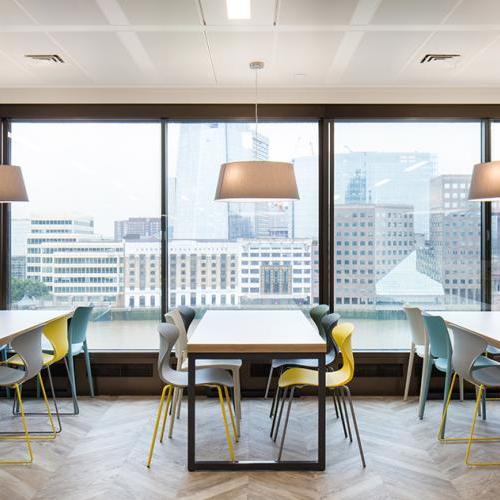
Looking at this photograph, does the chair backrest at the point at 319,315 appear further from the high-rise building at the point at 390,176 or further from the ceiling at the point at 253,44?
the ceiling at the point at 253,44

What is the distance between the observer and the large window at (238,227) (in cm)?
467

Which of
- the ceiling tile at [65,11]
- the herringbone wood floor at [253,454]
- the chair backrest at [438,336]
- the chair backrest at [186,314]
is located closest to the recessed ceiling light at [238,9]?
the ceiling tile at [65,11]

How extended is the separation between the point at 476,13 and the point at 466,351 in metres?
2.10

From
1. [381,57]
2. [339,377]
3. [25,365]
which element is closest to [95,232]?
[25,365]

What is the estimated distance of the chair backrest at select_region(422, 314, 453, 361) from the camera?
11.8ft

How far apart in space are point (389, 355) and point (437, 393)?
0.52 meters

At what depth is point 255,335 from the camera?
3172 millimetres

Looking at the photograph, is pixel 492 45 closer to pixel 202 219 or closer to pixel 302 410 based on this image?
pixel 202 219

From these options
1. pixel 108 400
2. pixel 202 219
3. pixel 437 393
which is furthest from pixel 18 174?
pixel 437 393

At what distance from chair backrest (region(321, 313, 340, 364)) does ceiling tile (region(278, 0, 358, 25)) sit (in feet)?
6.53

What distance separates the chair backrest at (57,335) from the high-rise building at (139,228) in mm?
1140

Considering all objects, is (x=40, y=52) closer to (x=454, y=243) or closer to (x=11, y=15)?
(x=11, y=15)

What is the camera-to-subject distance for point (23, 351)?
124 inches

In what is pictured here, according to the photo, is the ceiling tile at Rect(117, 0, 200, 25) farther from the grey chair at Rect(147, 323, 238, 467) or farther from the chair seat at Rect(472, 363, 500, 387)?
the chair seat at Rect(472, 363, 500, 387)
